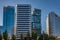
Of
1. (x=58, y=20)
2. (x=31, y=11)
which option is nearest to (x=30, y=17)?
(x=31, y=11)

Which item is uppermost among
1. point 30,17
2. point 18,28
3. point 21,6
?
point 21,6

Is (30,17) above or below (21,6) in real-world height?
below

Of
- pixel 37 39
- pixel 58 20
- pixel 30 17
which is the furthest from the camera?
pixel 30 17

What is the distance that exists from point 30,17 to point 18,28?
2.46 m

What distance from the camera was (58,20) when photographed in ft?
74.7

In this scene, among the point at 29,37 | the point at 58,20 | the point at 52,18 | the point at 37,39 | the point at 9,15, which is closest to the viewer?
the point at 37,39

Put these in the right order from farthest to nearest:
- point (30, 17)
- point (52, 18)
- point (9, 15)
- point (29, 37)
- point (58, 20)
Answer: point (9, 15) → point (30, 17) → point (58, 20) → point (52, 18) → point (29, 37)

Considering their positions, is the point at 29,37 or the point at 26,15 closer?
the point at 29,37

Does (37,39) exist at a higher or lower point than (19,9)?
lower

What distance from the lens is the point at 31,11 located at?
80.8 ft

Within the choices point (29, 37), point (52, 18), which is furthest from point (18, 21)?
point (29, 37)

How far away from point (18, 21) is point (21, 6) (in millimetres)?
2923

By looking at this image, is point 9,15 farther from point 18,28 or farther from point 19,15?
point 18,28

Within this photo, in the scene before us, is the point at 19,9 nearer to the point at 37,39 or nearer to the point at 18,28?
the point at 18,28
